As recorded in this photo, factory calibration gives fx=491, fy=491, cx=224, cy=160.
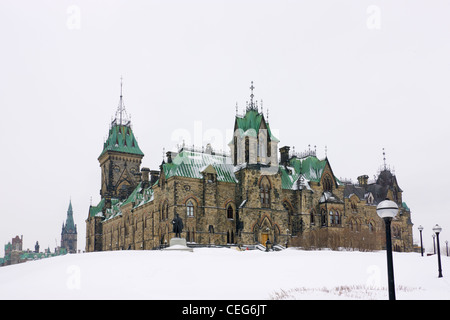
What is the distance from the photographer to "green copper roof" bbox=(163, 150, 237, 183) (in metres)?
52.6

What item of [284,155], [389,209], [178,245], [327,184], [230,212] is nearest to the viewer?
[389,209]

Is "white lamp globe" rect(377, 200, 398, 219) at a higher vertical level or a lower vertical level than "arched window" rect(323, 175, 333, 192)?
lower

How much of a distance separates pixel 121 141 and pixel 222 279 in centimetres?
6930

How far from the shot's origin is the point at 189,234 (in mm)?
51094

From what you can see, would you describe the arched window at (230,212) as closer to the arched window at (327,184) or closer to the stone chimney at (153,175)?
the arched window at (327,184)

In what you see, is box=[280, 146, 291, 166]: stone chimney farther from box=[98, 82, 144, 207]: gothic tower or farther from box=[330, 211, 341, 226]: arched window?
box=[98, 82, 144, 207]: gothic tower

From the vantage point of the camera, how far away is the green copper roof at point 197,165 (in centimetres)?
5258

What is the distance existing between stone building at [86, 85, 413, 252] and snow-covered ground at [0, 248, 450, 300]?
852 inches

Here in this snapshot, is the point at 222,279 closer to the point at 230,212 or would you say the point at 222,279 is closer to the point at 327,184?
the point at 230,212

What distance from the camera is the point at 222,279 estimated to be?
2272 cm

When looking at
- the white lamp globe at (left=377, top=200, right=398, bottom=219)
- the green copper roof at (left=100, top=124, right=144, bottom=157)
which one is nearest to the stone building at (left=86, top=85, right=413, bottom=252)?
the green copper roof at (left=100, top=124, right=144, bottom=157)

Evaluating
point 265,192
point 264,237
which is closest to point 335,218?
point 265,192
